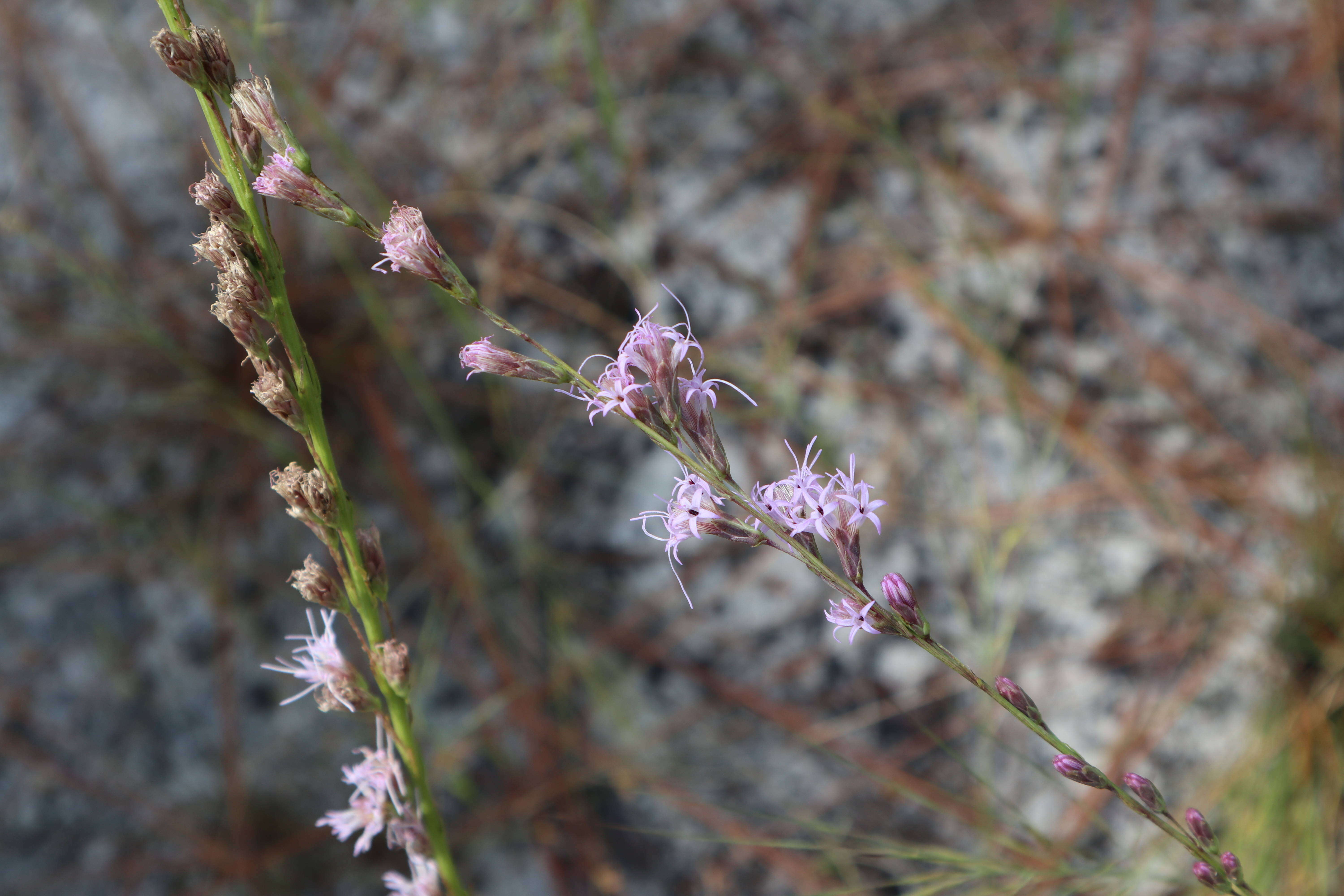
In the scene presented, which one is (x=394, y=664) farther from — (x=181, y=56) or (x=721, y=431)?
(x=721, y=431)

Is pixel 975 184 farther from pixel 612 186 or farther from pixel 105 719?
pixel 105 719

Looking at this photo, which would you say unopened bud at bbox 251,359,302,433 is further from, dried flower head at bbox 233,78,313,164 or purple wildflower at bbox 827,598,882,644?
purple wildflower at bbox 827,598,882,644

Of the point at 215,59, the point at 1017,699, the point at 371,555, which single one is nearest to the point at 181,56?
the point at 215,59

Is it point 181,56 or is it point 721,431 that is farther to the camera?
point 721,431

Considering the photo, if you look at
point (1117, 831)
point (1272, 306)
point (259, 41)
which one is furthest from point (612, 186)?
point (1117, 831)

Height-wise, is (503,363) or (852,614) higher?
(503,363)

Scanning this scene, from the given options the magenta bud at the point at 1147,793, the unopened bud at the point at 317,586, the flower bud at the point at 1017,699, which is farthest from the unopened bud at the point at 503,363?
the magenta bud at the point at 1147,793

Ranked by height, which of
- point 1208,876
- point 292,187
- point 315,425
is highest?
point 292,187

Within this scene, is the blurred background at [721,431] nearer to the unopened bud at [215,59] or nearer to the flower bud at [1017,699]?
the unopened bud at [215,59]
